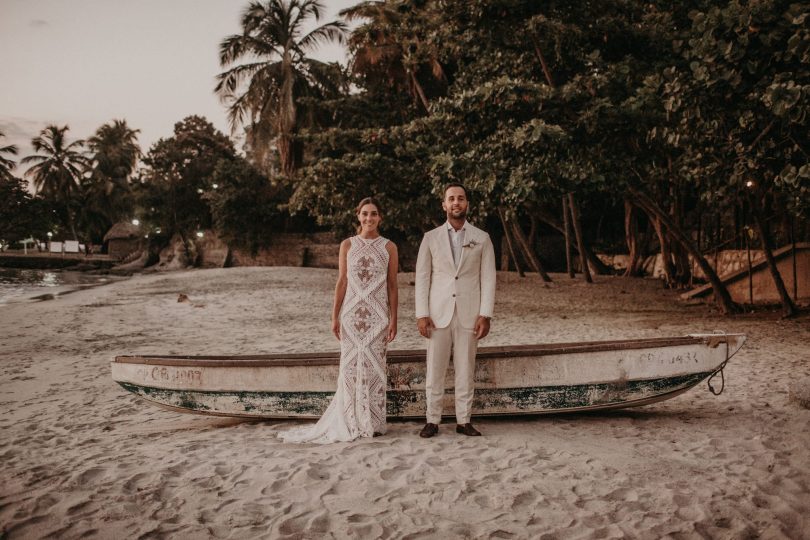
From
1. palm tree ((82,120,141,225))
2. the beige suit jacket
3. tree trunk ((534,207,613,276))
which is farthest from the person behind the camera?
palm tree ((82,120,141,225))

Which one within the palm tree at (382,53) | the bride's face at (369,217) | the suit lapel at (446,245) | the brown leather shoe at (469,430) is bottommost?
the brown leather shoe at (469,430)

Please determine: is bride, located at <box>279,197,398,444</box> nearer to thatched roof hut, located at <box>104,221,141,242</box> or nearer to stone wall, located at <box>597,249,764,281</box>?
stone wall, located at <box>597,249,764,281</box>

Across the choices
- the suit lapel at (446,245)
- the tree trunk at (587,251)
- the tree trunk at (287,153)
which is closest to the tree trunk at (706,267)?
the tree trunk at (587,251)

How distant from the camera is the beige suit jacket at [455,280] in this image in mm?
3488

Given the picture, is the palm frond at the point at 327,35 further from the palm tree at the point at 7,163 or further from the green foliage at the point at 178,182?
the palm tree at the point at 7,163

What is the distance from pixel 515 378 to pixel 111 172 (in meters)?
46.9

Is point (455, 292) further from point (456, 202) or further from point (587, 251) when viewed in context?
point (587, 251)

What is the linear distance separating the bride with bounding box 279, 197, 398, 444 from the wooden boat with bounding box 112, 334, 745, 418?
248 mm

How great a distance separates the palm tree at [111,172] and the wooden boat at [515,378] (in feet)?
127

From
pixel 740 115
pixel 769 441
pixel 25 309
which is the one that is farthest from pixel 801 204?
pixel 25 309

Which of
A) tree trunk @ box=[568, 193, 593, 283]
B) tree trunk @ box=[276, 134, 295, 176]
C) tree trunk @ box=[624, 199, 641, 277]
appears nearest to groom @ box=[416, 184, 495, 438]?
tree trunk @ box=[568, 193, 593, 283]

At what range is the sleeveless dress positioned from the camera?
12.0ft

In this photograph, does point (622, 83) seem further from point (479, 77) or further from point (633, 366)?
point (633, 366)

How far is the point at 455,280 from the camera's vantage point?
3506 millimetres
